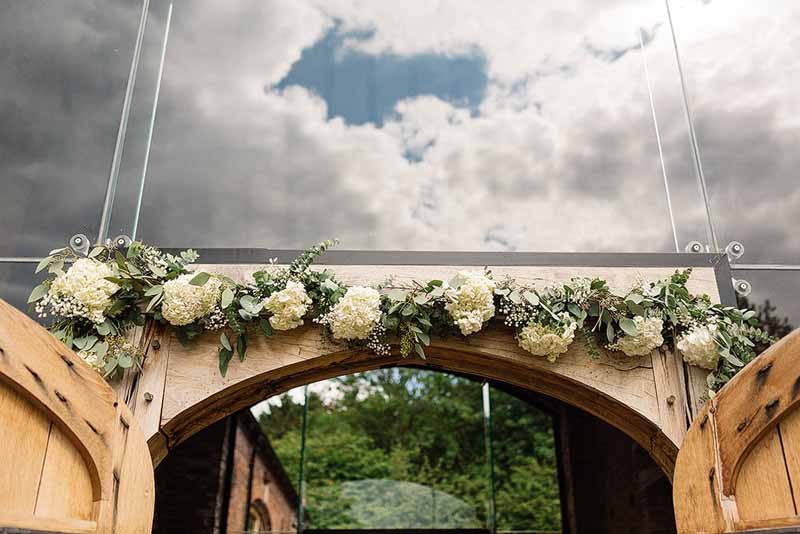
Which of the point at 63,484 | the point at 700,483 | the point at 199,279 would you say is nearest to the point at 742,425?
the point at 700,483

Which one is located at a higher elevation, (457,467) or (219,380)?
(457,467)

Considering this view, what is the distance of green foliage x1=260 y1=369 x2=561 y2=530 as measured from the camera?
836 centimetres

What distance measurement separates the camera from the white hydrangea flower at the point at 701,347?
8.24 feet

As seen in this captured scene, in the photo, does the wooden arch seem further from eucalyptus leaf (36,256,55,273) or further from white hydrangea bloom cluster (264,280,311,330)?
eucalyptus leaf (36,256,55,273)

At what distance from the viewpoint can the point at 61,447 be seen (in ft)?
6.45

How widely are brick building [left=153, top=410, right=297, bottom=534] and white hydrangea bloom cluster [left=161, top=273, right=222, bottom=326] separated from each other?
12.6 feet

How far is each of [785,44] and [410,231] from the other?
2.04 metres

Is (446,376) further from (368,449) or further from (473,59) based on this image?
(473,59)

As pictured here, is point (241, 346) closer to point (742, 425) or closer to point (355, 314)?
point (355, 314)

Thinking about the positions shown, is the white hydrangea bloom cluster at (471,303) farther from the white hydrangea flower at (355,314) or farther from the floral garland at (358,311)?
the white hydrangea flower at (355,314)

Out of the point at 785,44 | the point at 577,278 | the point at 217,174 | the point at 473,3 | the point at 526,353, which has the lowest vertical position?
the point at 526,353

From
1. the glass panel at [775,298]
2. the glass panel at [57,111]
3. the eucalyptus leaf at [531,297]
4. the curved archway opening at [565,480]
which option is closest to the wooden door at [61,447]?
the glass panel at [57,111]

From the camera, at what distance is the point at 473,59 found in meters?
4.12

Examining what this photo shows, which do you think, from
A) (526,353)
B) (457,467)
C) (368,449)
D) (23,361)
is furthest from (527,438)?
(23,361)
